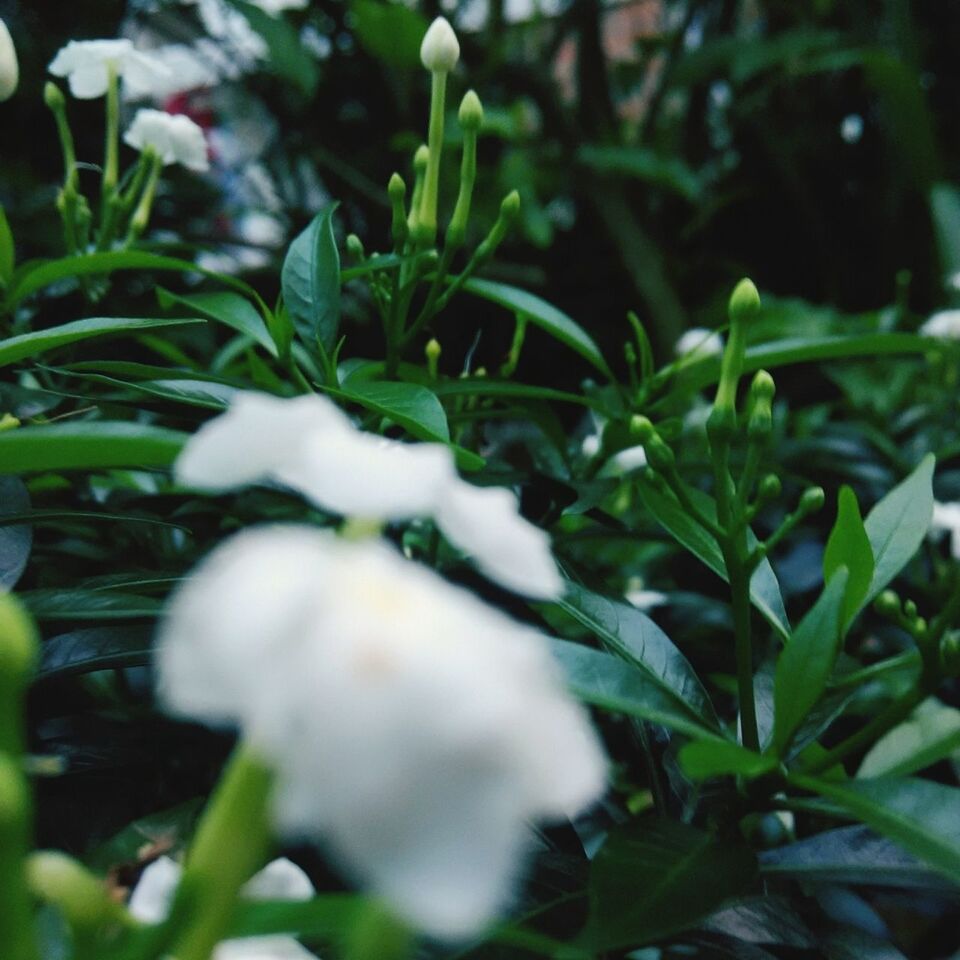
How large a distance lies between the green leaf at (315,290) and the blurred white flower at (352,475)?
11.1 inches

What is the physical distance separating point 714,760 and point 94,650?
0.25 m

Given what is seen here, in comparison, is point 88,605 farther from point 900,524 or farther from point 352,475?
point 900,524

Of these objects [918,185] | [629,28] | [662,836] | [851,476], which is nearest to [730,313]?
[662,836]

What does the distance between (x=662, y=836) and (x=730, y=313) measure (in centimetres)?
24

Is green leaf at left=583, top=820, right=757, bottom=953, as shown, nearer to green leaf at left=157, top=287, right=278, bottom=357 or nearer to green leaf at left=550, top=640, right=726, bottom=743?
green leaf at left=550, top=640, right=726, bottom=743

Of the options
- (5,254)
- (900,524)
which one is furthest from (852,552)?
(5,254)

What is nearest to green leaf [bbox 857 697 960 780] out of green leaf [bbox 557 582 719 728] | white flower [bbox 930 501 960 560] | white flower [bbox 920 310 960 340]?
white flower [bbox 930 501 960 560]

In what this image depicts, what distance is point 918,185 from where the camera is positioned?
6.35ft

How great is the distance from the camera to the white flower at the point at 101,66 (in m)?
0.70

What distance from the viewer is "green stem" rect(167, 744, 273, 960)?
17 centimetres

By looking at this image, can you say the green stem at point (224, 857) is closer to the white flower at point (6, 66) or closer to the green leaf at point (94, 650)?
the green leaf at point (94, 650)

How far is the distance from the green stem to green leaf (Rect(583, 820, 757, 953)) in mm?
113

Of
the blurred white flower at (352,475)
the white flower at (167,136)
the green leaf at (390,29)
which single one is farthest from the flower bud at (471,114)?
the green leaf at (390,29)

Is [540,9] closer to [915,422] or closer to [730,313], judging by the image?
[915,422]
